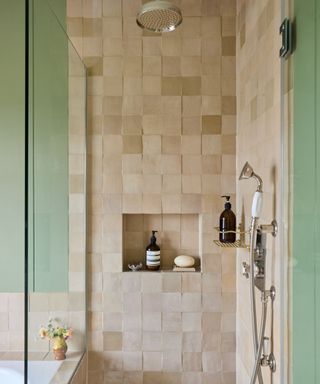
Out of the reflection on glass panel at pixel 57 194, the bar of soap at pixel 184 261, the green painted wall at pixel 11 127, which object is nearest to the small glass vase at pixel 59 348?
the reflection on glass panel at pixel 57 194

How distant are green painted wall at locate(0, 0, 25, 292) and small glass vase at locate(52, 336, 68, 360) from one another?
0.45 m

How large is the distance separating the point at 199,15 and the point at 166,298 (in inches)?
63.6

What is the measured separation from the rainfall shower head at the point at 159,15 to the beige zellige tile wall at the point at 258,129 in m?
0.38

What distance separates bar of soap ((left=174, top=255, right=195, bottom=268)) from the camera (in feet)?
7.20

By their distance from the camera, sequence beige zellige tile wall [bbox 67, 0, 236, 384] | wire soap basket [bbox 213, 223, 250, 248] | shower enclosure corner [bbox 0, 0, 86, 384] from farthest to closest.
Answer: beige zellige tile wall [bbox 67, 0, 236, 384]
wire soap basket [bbox 213, 223, 250, 248]
shower enclosure corner [bbox 0, 0, 86, 384]

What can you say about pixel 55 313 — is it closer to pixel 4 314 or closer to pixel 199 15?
pixel 4 314

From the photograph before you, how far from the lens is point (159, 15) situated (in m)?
1.65

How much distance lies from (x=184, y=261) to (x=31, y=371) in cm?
106

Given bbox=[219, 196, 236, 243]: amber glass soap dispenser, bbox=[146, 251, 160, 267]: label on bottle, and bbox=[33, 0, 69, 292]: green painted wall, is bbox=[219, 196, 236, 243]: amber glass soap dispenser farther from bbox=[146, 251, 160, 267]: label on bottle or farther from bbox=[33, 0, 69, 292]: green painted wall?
bbox=[33, 0, 69, 292]: green painted wall

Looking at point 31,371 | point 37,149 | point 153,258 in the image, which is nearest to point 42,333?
point 31,371

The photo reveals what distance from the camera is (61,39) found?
5.70 feet

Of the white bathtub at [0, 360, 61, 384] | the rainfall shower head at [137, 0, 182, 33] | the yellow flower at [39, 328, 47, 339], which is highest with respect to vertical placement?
the rainfall shower head at [137, 0, 182, 33]

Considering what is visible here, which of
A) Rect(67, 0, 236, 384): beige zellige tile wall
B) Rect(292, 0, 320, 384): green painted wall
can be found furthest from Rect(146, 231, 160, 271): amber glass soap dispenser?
Rect(292, 0, 320, 384): green painted wall

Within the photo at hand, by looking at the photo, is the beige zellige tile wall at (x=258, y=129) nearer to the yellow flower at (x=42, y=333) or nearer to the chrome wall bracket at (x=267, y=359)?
the chrome wall bracket at (x=267, y=359)
